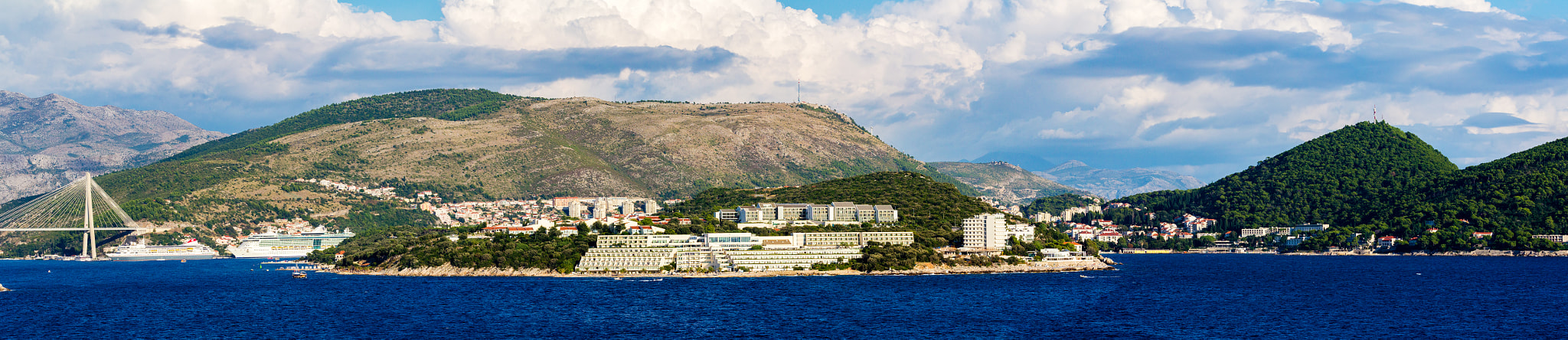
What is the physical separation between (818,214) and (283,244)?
92433 mm

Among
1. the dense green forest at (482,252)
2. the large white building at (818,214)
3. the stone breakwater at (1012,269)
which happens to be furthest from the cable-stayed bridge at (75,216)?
the stone breakwater at (1012,269)

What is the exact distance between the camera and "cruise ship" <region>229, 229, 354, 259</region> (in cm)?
17738

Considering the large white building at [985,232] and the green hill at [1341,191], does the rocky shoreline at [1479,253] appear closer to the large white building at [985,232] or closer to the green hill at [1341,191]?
the green hill at [1341,191]

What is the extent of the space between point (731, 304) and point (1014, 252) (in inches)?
1864

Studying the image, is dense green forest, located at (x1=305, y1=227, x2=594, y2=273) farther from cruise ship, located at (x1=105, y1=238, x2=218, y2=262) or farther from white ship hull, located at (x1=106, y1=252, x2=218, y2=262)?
cruise ship, located at (x1=105, y1=238, x2=218, y2=262)

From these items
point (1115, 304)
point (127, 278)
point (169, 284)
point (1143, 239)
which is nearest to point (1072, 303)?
point (1115, 304)

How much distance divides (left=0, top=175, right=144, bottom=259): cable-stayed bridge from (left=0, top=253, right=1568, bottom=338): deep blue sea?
6778 cm

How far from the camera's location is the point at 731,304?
75.8m

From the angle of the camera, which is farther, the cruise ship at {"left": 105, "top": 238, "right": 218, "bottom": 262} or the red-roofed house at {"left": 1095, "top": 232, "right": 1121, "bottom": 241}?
the red-roofed house at {"left": 1095, "top": 232, "right": 1121, "bottom": 241}

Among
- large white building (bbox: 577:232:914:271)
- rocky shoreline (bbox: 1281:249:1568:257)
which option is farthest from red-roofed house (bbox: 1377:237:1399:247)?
large white building (bbox: 577:232:914:271)

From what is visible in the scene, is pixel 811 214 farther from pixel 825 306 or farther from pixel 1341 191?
pixel 1341 191

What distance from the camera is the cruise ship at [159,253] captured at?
171500mm

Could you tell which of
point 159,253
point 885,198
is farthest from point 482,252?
point 159,253

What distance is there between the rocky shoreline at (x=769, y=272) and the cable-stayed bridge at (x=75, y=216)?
79.7m
